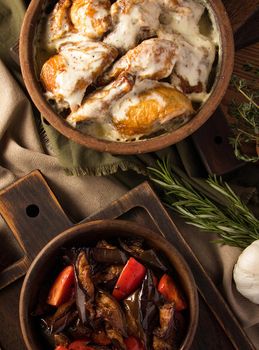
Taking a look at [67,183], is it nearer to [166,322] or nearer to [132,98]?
[132,98]

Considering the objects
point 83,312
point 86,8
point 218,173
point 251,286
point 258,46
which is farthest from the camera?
point 258,46

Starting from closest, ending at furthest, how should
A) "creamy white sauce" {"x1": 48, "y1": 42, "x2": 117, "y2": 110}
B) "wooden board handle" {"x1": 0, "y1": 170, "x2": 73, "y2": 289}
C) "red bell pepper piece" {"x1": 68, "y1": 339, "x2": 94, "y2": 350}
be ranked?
"red bell pepper piece" {"x1": 68, "y1": 339, "x2": 94, "y2": 350}
"creamy white sauce" {"x1": 48, "y1": 42, "x2": 117, "y2": 110}
"wooden board handle" {"x1": 0, "y1": 170, "x2": 73, "y2": 289}

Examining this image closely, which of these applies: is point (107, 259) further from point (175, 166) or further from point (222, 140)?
point (222, 140)

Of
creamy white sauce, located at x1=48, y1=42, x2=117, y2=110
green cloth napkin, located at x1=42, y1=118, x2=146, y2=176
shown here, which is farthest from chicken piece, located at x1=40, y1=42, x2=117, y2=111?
green cloth napkin, located at x1=42, y1=118, x2=146, y2=176

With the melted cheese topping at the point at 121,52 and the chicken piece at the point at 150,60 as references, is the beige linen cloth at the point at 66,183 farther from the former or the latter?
the chicken piece at the point at 150,60

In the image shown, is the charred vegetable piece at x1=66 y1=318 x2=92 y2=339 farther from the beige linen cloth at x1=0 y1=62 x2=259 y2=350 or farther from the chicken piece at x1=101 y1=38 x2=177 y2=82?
the chicken piece at x1=101 y1=38 x2=177 y2=82

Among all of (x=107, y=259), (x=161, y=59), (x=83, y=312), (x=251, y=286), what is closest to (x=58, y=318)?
(x=83, y=312)
